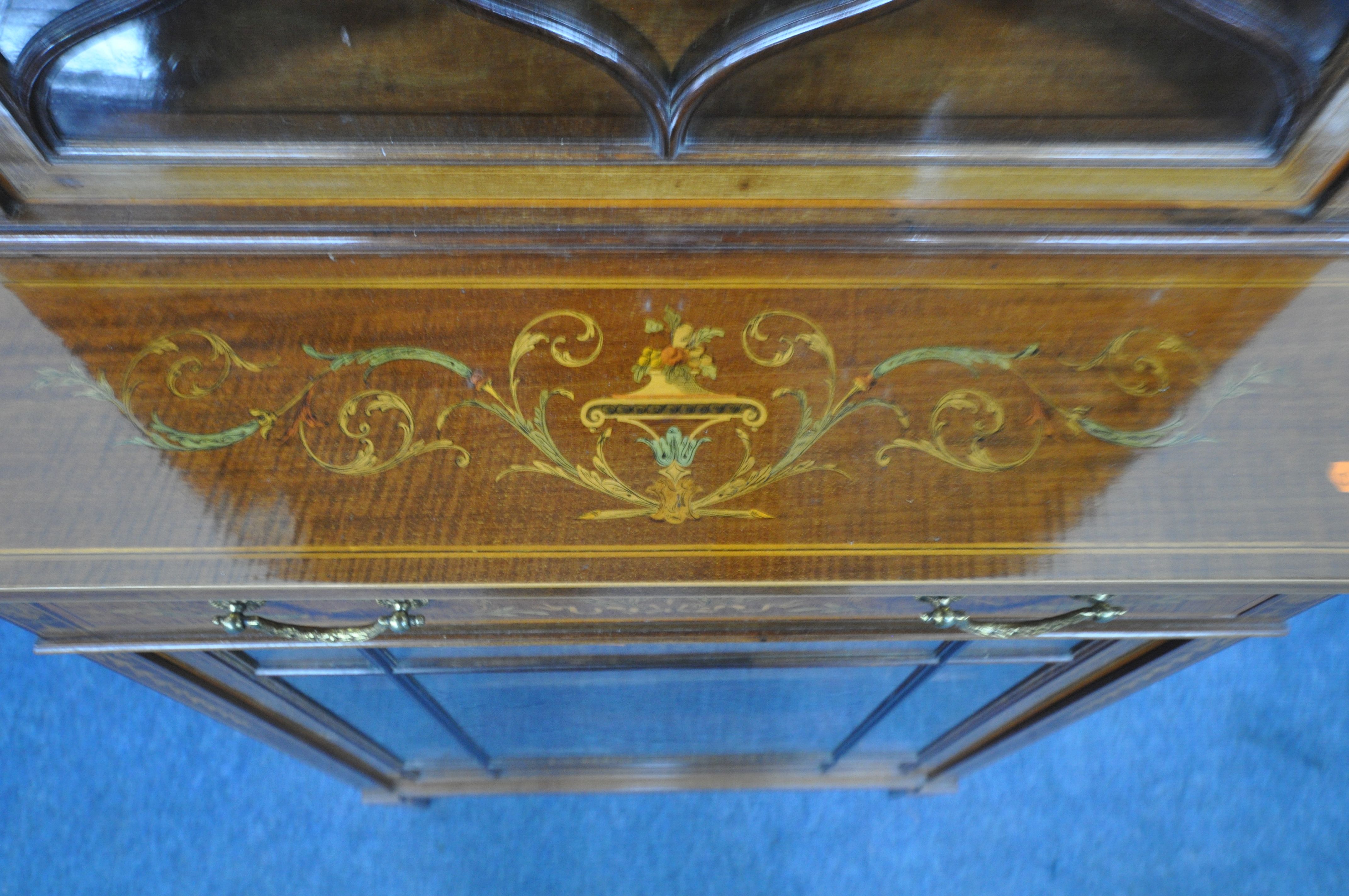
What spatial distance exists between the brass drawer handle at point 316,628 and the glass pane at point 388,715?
0.22 m

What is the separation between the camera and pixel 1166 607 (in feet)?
2.34

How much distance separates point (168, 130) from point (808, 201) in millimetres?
578

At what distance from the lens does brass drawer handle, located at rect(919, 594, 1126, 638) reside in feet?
2.21

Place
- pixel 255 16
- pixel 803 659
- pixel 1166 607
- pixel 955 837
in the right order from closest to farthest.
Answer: pixel 255 16 → pixel 1166 607 → pixel 803 659 → pixel 955 837

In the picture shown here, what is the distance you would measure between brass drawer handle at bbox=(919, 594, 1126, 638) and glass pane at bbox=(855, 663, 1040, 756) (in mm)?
195

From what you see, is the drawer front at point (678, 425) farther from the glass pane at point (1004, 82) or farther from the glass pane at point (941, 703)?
the glass pane at point (941, 703)

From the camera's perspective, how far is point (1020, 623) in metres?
0.73

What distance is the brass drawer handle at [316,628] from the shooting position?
66 centimetres

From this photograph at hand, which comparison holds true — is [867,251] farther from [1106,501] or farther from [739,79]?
[1106,501]

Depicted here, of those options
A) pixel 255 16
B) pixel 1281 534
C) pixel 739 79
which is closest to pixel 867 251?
pixel 739 79

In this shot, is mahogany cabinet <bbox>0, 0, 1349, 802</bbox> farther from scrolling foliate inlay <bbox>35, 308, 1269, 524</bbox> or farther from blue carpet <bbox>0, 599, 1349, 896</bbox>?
blue carpet <bbox>0, 599, 1349, 896</bbox>

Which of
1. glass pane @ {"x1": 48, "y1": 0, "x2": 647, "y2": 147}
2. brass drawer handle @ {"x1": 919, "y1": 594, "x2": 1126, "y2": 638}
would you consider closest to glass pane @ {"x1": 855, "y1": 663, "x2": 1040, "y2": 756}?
brass drawer handle @ {"x1": 919, "y1": 594, "x2": 1126, "y2": 638}

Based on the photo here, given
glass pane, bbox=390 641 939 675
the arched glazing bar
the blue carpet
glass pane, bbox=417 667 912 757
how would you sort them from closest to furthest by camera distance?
the arched glazing bar, glass pane, bbox=390 641 939 675, glass pane, bbox=417 667 912 757, the blue carpet

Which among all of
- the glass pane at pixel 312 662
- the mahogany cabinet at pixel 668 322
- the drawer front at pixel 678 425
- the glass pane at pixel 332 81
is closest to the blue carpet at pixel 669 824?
the glass pane at pixel 312 662
